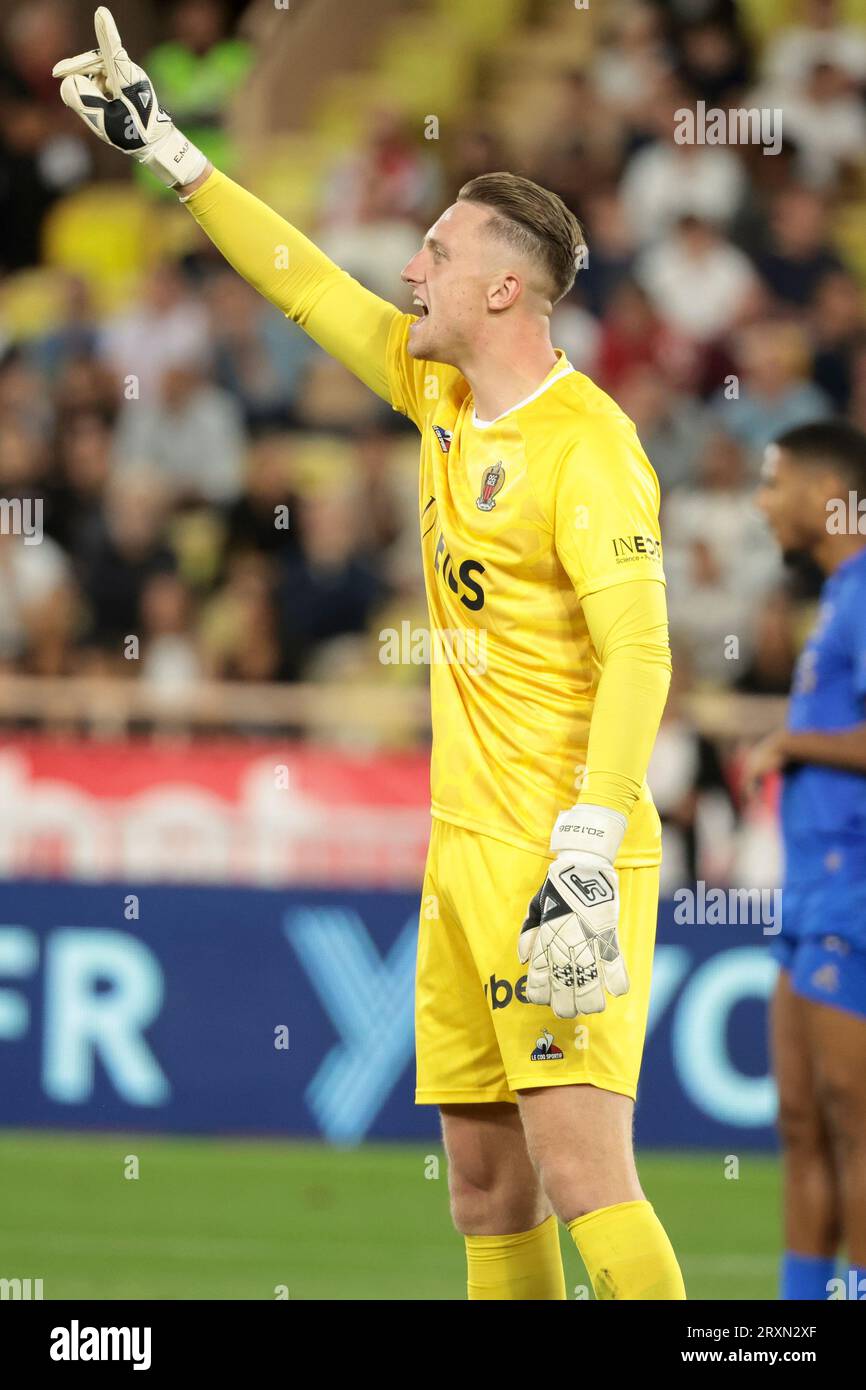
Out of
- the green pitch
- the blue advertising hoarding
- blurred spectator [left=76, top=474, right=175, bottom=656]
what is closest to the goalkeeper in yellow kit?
the green pitch

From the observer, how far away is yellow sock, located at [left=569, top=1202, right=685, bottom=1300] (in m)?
4.02

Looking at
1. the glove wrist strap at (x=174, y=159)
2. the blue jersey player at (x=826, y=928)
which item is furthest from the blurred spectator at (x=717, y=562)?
the glove wrist strap at (x=174, y=159)

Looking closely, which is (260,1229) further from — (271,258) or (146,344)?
(146,344)

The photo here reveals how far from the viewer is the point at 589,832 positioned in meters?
3.92

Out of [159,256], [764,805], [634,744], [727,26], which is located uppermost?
[727,26]

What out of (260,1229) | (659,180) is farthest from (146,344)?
Answer: (260,1229)

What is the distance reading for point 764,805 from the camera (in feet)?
30.8

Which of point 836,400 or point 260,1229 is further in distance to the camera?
point 836,400

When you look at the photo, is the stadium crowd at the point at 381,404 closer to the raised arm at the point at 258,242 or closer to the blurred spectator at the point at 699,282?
the blurred spectator at the point at 699,282

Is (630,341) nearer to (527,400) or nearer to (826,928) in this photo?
(826,928)

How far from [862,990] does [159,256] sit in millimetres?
8887

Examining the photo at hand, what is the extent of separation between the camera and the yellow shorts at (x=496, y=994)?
13.5 ft

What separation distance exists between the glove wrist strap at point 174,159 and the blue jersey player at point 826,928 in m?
1.99

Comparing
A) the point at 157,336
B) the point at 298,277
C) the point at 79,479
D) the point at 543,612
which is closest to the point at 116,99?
the point at 298,277
